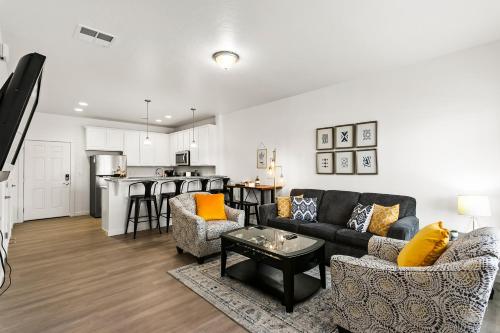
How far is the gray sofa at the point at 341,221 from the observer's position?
9.89ft

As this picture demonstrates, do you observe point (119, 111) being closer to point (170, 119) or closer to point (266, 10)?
point (170, 119)

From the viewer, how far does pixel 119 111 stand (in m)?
6.13

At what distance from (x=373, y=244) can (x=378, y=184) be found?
1656 millimetres

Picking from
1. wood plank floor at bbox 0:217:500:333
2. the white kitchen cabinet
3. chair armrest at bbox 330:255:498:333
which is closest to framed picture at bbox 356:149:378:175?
wood plank floor at bbox 0:217:500:333

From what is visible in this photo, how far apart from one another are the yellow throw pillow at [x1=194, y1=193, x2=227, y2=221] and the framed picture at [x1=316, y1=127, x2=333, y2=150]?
196cm

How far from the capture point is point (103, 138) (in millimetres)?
6789

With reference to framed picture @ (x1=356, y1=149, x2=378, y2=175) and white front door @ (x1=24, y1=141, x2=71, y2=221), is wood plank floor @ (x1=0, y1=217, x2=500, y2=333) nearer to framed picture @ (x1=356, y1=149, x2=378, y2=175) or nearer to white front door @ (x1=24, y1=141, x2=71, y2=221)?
framed picture @ (x1=356, y1=149, x2=378, y2=175)

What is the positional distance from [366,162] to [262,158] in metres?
2.21

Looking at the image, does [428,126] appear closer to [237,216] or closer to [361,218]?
[361,218]

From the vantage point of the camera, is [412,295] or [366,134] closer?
[412,295]

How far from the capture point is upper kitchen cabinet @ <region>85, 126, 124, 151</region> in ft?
21.7

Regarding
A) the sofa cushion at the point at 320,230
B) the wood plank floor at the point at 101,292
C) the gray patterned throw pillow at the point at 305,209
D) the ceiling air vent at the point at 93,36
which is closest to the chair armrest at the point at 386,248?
the sofa cushion at the point at 320,230

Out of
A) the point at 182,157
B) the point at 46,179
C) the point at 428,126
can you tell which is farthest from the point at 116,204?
the point at 428,126

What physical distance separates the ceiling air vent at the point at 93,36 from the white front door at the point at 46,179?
484 centimetres
